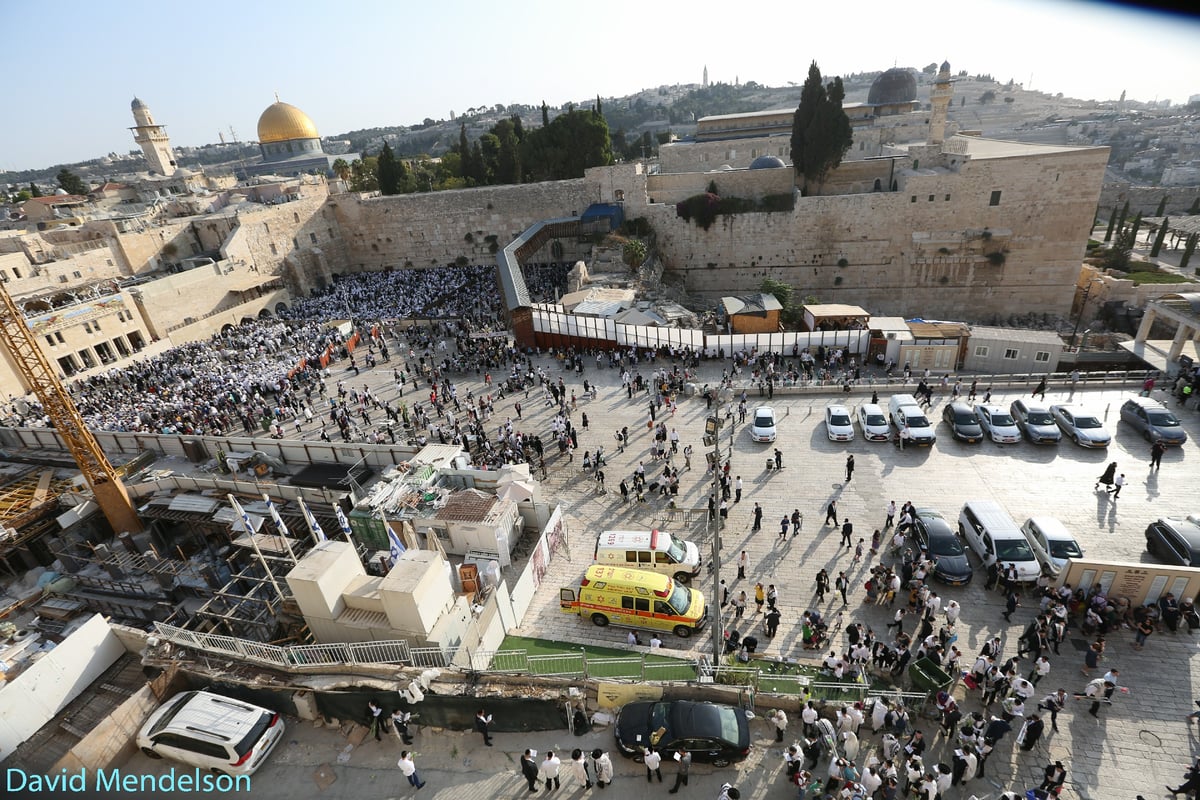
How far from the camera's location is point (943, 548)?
11.9 m

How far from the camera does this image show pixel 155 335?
103 ft

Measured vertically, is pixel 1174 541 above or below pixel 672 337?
below

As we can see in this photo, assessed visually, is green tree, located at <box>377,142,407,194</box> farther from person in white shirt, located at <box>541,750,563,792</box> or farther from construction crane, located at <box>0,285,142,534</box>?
person in white shirt, located at <box>541,750,563,792</box>

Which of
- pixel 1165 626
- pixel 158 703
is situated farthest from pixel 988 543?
pixel 158 703

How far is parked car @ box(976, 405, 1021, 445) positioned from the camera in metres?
15.9

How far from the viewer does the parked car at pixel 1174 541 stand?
11094 millimetres

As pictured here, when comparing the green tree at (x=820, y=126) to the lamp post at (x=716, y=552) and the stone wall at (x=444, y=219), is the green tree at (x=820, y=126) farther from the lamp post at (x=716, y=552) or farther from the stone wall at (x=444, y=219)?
the lamp post at (x=716, y=552)

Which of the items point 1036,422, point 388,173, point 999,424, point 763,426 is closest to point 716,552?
point 763,426

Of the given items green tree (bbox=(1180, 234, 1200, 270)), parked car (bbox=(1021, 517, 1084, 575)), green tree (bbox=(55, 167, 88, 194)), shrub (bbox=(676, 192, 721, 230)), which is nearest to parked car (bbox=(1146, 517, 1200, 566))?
parked car (bbox=(1021, 517, 1084, 575))

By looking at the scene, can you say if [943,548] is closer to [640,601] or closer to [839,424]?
[839,424]

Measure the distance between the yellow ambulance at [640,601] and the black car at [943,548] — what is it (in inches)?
196

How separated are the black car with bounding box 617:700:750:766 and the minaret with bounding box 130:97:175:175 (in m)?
82.2

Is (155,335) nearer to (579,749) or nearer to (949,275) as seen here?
(579,749)

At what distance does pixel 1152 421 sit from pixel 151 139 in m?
86.5
